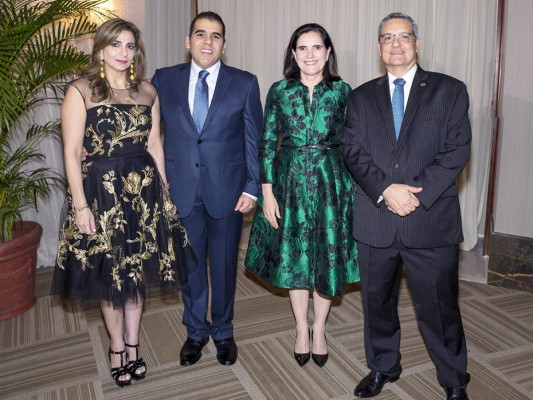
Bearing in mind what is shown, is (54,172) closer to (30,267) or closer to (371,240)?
(30,267)

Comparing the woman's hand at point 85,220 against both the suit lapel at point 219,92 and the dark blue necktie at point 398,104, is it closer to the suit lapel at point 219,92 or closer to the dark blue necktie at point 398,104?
the suit lapel at point 219,92

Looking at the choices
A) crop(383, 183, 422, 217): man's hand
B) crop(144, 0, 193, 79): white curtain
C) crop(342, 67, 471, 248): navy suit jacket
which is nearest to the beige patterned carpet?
crop(342, 67, 471, 248): navy suit jacket

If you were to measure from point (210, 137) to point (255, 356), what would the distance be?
125 cm

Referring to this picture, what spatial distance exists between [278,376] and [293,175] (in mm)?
1056

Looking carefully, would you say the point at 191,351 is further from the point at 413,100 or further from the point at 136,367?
the point at 413,100

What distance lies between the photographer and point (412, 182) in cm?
219

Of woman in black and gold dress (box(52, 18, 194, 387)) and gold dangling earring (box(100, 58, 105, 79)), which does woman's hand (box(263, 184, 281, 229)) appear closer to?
woman in black and gold dress (box(52, 18, 194, 387))

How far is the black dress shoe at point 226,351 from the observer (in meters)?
2.82

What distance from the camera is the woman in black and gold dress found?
230 centimetres

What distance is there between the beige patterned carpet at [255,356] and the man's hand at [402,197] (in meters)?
0.97

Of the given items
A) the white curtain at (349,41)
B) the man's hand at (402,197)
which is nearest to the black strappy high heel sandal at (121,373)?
the man's hand at (402,197)

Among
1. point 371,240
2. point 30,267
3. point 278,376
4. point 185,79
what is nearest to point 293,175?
point 371,240

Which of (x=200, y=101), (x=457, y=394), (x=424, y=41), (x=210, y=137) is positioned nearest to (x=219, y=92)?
(x=200, y=101)

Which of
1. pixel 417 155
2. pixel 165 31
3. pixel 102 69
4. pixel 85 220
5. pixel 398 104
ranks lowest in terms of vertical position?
pixel 85 220
